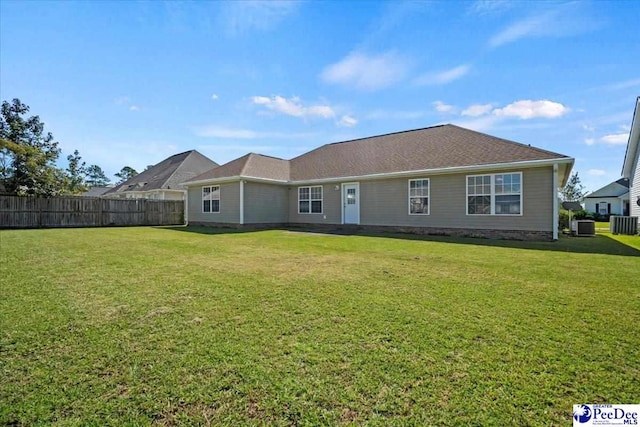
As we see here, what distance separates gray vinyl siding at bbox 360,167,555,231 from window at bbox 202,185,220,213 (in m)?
7.86

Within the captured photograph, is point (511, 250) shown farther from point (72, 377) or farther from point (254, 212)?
point (254, 212)

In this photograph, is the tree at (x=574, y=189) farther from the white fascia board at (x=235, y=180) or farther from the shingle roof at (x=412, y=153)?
the white fascia board at (x=235, y=180)

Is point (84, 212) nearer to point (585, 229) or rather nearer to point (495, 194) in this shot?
point (495, 194)

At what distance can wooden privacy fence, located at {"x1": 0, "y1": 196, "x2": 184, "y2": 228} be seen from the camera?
1617 cm

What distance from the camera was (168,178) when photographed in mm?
23781

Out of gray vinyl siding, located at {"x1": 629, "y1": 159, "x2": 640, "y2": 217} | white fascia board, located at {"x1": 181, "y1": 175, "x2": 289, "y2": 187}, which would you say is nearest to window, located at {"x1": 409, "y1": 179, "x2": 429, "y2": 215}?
white fascia board, located at {"x1": 181, "y1": 175, "x2": 289, "y2": 187}

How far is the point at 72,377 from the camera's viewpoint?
2.18 metres

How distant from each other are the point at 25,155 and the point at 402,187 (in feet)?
71.8

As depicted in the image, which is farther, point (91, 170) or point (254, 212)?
point (91, 170)

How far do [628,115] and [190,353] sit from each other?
2106 cm

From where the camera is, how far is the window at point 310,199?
16.0 meters

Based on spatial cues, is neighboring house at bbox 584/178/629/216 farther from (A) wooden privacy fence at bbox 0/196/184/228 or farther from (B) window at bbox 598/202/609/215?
(A) wooden privacy fence at bbox 0/196/184/228

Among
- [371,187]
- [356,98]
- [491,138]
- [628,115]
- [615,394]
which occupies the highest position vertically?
[356,98]

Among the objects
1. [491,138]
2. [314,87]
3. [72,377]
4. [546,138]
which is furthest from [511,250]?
[546,138]
